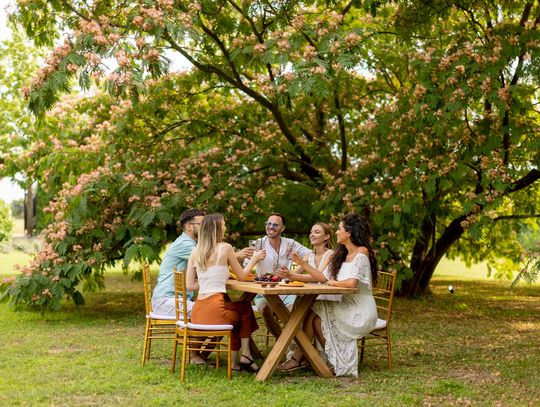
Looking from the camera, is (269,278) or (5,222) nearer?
(269,278)

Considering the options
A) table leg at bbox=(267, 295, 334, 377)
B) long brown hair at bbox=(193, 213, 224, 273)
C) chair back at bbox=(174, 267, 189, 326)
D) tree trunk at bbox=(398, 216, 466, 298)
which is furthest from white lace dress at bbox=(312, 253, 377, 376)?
tree trunk at bbox=(398, 216, 466, 298)

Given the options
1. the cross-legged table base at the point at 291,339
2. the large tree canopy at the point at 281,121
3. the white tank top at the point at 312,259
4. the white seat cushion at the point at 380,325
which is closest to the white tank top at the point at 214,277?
the cross-legged table base at the point at 291,339

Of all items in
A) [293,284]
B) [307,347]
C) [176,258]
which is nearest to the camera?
[293,284]

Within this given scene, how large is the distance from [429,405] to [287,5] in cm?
639

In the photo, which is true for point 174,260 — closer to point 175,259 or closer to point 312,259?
point 175,259

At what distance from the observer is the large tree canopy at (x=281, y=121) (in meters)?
8.74

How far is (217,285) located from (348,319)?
1.26 m

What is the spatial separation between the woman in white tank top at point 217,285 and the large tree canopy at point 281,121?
1967 mm

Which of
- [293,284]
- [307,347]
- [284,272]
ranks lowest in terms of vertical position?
[307,347]

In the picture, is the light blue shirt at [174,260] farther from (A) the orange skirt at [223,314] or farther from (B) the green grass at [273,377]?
(A) the orange skirt at [223,314]

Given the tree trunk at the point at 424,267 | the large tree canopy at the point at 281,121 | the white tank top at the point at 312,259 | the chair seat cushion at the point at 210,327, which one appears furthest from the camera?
the tree trunk at the point at 424,267

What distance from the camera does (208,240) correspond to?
276 inches

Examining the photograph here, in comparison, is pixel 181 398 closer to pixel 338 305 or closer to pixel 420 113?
pixel 338 305

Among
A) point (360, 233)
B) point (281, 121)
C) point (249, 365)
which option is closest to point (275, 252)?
point (360, 233)
